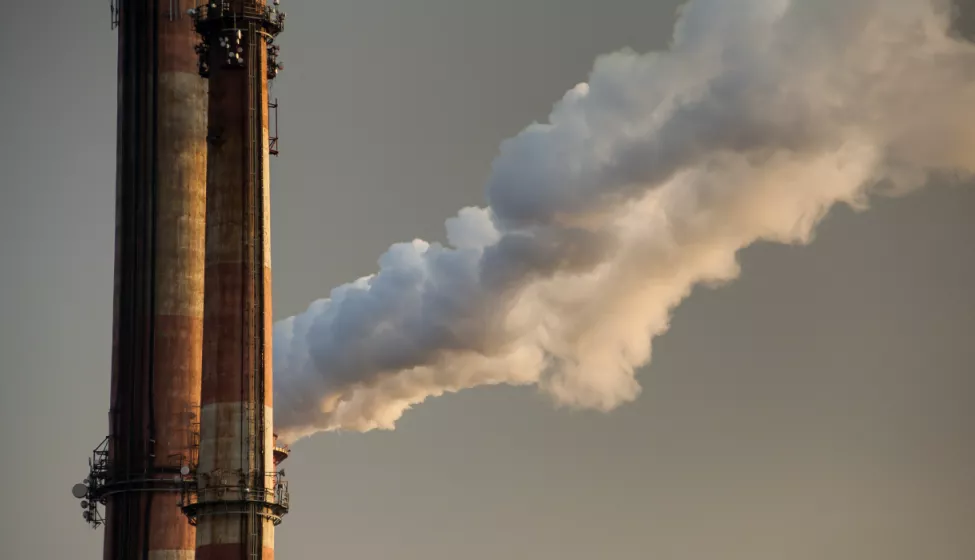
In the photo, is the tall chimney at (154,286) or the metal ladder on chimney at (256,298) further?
the tall chimney at (154,286)

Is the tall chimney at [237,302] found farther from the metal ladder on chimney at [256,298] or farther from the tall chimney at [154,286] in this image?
the tall chimney at [154,286]

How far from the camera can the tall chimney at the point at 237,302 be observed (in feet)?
255

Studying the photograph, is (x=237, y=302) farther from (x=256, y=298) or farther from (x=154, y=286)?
(x=154, y=286)

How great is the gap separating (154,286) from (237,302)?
1304 cm

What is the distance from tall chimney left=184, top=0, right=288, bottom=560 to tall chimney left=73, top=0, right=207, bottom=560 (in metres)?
7.54

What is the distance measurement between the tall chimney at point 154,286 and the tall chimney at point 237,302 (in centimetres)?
754

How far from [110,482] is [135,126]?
21.0m

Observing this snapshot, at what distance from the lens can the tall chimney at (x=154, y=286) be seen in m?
88.2

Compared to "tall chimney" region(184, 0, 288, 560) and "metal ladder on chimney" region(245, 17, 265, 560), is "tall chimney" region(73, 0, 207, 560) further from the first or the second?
"metal ladder on chimney" region(245, 17, 265, 560)

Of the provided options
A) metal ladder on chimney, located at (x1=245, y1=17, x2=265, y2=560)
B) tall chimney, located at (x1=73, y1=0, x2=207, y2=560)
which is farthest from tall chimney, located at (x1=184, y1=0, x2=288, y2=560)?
tall chimney, located at (x1=73, y1=0, x2=207, y2=560)

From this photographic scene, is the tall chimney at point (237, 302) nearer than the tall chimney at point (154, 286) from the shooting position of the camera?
Yes

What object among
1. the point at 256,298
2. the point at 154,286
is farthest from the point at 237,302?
the point at 154,286

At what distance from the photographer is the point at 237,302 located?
3169 inches

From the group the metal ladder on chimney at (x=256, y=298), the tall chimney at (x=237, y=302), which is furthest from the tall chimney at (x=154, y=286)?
the metal ladder on chimney at (x=256, y=298)
